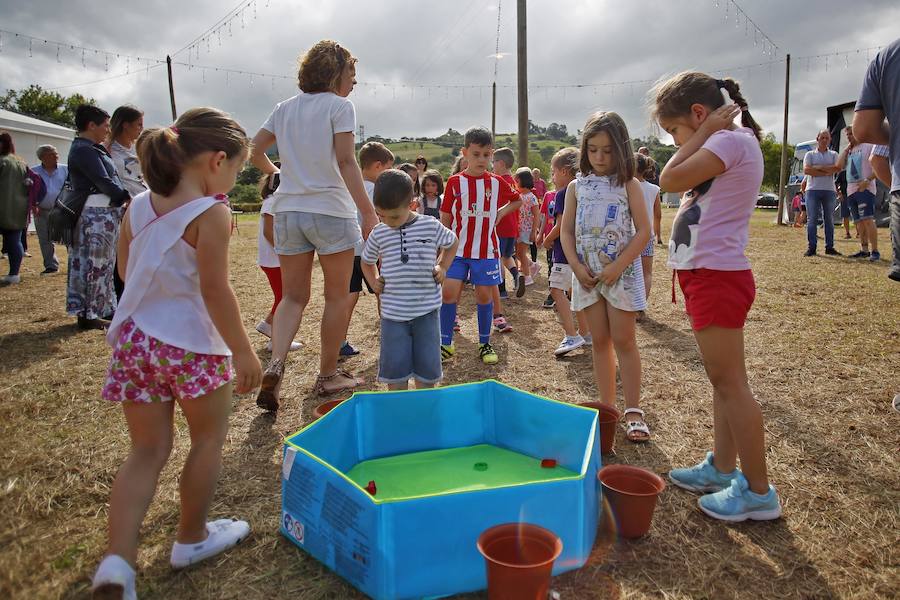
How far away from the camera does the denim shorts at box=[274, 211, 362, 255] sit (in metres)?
3.37

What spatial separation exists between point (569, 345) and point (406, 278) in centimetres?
205

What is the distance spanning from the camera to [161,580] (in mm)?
1927

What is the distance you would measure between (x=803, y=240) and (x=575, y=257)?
41.3 ft

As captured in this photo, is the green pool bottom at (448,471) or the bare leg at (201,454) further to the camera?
the green pool bottom at (448,471)

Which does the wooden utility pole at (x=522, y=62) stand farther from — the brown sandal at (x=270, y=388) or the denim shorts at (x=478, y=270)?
the brown sandal at (x=270, y=388)

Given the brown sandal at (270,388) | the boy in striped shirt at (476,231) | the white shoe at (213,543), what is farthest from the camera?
the boy in striped shirt at (476,231)

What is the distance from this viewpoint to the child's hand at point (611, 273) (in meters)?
2.94

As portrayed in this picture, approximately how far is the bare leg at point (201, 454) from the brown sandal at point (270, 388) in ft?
4.14

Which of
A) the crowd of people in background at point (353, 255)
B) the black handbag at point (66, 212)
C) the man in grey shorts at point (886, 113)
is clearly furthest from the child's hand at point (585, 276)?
the black handbag at point (66, 212)

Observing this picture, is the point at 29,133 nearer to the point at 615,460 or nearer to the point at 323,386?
the point at 323,386

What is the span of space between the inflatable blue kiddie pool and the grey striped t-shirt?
20.6 inches

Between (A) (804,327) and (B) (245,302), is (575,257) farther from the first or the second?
(B) (245,302)

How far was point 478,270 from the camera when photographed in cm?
459

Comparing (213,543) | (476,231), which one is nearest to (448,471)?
(213,543)
